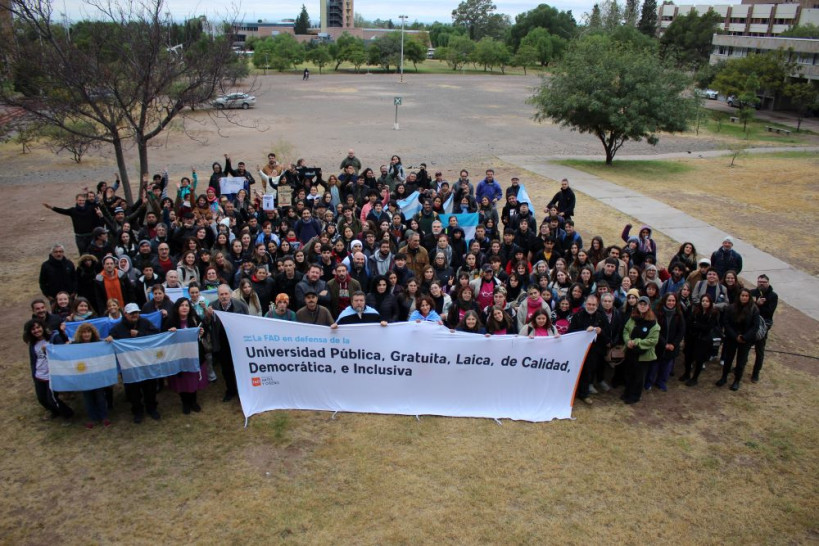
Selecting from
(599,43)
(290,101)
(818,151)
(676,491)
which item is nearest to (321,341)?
(676,491)

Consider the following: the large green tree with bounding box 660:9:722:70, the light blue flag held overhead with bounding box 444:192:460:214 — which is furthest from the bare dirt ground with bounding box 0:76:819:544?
the large green tree with bounding box 660:9:722:70

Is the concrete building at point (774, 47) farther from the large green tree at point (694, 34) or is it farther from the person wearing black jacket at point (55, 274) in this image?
the person wearing black jacket at point (55, 274)

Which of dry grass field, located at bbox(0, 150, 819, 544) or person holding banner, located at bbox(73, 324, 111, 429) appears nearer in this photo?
dry grass field, located at bbox(0, 150, 819, 544)

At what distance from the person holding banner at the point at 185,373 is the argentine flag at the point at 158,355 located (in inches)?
A: 4.0

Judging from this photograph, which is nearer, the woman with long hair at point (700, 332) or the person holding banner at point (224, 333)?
the person holding banner at point (224, 333)

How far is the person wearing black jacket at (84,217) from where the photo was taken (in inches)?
448

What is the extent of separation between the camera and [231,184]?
46.4 feet

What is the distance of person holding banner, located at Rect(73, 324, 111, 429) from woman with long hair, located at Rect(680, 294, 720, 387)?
7.67 meters

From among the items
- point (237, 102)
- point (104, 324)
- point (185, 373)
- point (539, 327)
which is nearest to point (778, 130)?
point (237, 102)

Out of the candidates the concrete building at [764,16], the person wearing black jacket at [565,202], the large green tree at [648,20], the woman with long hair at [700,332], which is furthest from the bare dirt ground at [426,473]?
the large green tree at [648,20]

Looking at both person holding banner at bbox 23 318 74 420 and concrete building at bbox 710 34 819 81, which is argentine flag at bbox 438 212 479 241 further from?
concrete building at bbox 710 34 819 81

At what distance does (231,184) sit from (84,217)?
3.49 m

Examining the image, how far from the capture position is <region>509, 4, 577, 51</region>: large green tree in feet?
343

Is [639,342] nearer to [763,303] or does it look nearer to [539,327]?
[539,327]
